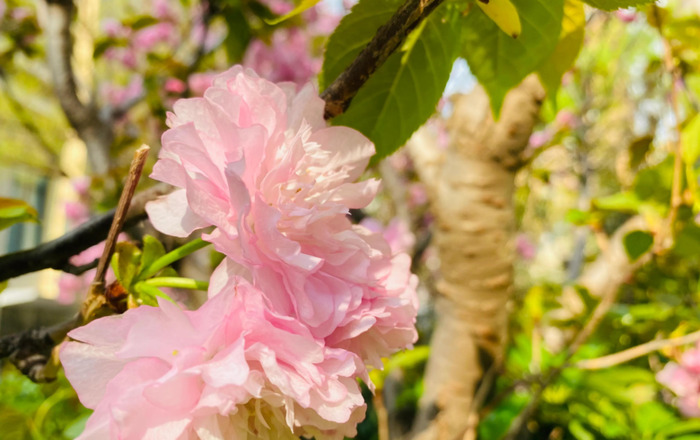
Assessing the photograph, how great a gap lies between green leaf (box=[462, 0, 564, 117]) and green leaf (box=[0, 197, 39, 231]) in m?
0.40

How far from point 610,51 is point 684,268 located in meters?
2.62

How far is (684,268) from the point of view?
148 centimetres

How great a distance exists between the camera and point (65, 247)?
38 centimetres

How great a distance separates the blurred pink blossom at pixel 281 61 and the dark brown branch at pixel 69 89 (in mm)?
975

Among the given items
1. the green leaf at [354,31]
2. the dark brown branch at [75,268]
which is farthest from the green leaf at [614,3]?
the dark brown branch at [75,268]

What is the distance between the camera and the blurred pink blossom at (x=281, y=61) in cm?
217

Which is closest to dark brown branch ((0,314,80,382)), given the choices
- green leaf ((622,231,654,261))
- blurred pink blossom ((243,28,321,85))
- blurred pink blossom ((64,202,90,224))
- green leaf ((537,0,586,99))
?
green leaf ((537,0,586,99))

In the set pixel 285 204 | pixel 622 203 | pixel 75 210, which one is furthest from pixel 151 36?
pixel 285 204

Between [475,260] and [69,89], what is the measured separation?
0.99m

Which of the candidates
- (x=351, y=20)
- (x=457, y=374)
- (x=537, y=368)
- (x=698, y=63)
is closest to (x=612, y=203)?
(x=698, y=63)

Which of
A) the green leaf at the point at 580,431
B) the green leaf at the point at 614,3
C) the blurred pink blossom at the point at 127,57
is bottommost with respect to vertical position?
the green leaf at the point at 580,431

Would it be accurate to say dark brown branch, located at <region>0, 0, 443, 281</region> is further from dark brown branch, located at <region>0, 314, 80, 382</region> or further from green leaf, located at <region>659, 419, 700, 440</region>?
green leaf, located at <region>659, 419, 700, 440</region>

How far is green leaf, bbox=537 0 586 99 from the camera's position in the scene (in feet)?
1.37

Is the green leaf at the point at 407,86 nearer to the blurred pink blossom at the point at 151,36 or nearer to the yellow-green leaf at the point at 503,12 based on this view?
the yellow-green leaf at the point at 503,12
